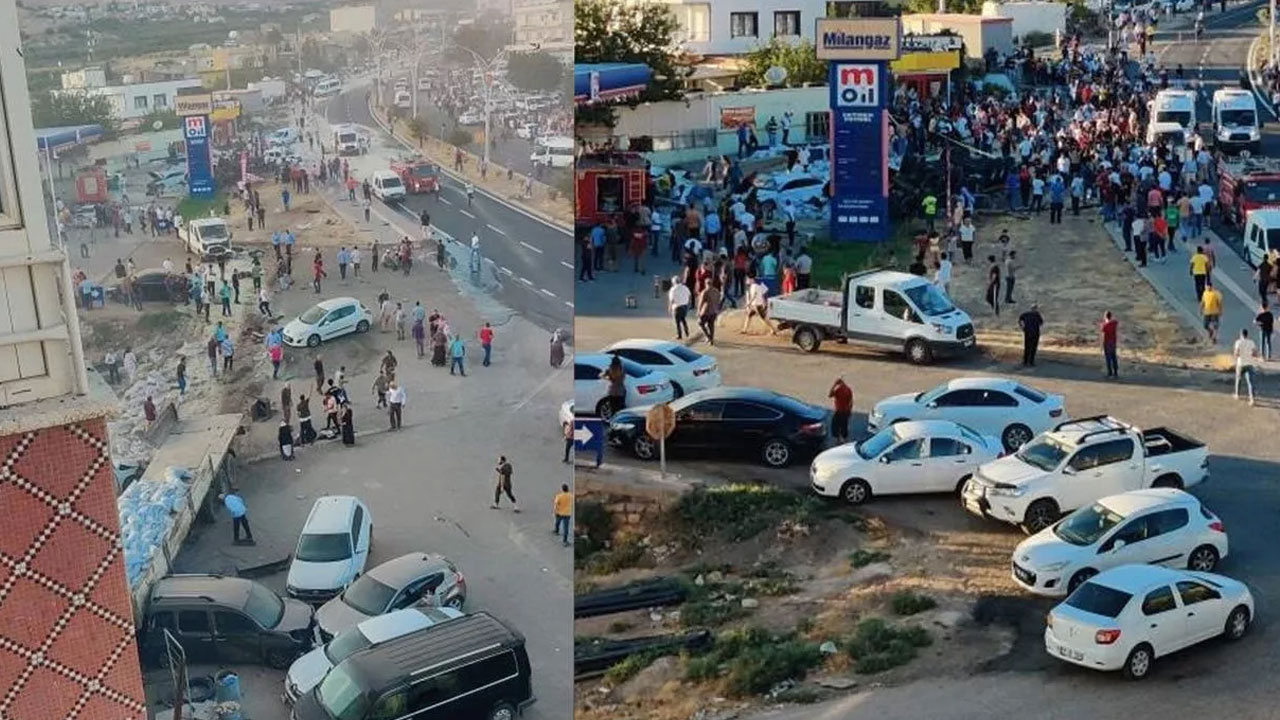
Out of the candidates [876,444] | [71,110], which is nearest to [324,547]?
[71,110]

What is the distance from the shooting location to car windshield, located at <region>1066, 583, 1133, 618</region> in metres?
15.6

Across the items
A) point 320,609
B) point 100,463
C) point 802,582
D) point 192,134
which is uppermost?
point 192,134

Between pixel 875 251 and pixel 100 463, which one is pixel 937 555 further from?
pixel 875 251

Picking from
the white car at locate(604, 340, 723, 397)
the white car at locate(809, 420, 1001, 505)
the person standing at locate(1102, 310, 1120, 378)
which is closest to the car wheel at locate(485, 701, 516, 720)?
the white car at locate(809, 420, 1001, 505)

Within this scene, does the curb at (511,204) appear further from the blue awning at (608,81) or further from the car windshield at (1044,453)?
the blue awning at (608,81)

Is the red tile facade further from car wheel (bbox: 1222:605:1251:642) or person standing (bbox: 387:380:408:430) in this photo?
car wheel (bbox: 1222:605:1251:642)

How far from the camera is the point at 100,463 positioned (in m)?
8.09

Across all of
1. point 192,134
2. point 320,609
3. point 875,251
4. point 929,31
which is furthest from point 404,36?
point 929,31

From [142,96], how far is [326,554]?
293 cm

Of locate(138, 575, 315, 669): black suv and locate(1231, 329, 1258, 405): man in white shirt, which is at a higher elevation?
locate(138, 575, 315, 669): black suv

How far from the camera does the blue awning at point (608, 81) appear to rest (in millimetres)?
43250

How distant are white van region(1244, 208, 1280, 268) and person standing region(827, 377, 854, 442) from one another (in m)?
10.5

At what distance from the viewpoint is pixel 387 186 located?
1177 cm

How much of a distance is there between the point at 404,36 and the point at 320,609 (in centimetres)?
358
